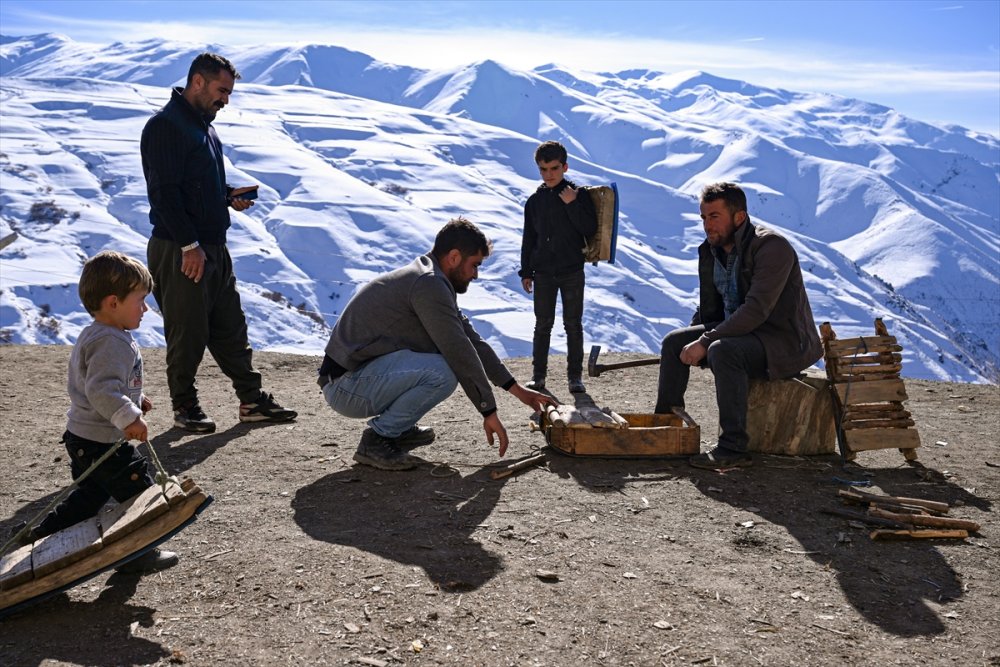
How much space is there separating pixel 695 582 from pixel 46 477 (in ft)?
13.7

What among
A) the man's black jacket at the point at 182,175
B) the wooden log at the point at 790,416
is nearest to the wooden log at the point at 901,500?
the wooden log at the point at 790,416

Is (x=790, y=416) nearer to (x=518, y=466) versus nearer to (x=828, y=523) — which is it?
(x=828, y=523)

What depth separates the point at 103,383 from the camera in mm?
3668

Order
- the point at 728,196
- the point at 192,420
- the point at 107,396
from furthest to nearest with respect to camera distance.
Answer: the point at 192,420 → the point at 728,196 → the point at 107,396

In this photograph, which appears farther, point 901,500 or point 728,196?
point 728,196

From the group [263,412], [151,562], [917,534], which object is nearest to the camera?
[151,562]

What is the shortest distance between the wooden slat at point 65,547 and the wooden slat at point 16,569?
0.08 ft

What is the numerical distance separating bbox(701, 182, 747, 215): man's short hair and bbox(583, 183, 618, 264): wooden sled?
232 centimetres

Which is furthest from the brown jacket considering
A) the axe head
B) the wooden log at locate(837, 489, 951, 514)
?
the axe head

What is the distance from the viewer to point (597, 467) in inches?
229

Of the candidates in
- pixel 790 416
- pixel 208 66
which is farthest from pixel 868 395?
pixel 208 66

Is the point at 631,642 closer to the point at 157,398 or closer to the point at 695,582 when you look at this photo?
the point at 695,582

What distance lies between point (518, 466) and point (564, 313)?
323 centimetres

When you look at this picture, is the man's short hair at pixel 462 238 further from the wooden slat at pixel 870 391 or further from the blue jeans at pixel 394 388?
the wooden slat at pixel 870 391
